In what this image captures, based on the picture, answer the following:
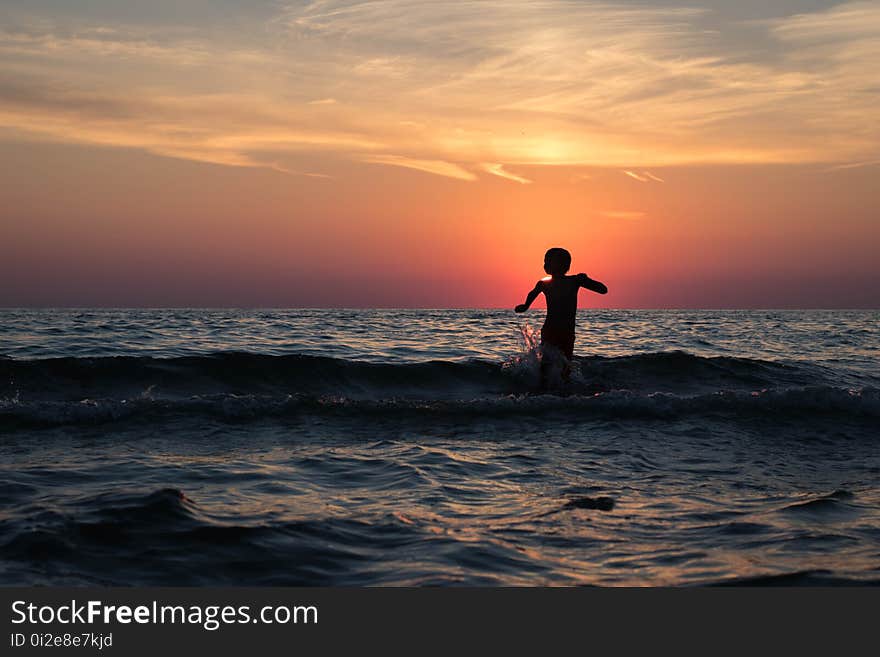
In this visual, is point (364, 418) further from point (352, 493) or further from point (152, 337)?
point (152, 337)

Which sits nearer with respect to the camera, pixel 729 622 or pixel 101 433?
pixel 729 622

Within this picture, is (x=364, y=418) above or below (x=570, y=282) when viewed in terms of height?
below

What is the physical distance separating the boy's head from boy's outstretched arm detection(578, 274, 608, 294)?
0.33 metres

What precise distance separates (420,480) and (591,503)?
1.55 meters

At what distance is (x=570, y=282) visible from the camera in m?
11.9

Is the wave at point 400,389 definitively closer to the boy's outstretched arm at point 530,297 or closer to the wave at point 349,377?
the wave at point 349,377

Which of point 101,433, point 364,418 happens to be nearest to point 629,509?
point 364,418

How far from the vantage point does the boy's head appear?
11930 millimetres

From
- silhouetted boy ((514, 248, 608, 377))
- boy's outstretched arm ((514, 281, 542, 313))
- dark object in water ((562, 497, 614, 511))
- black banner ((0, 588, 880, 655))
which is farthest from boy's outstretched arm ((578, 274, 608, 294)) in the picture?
black banner ((0, 588, 880, 655))

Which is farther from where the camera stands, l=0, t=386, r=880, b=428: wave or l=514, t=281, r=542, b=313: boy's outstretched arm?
l=514, t=281, r=542, b=313: boy's outstretched arm

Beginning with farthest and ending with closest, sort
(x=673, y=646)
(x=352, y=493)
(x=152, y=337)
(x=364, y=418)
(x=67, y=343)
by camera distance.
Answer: (x=152, y=337), (x=67, y=343), (x=364, y=418), (x=352, y=493), (x=673, y=646)

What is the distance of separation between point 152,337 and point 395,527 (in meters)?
16.6

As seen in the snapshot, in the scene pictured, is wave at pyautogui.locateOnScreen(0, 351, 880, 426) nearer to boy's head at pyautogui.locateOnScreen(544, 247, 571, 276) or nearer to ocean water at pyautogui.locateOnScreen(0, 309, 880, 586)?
ocean water at pyautogui.locateOnScreen(0, 309, 880, 586)

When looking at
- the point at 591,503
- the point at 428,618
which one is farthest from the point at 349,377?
the point at 428,618
